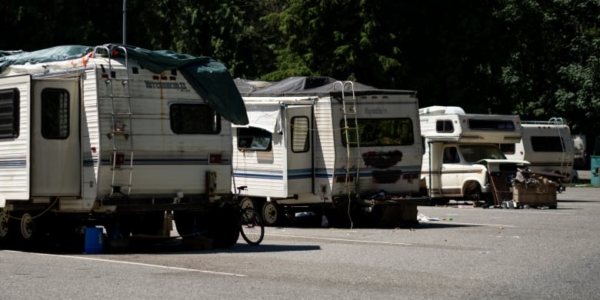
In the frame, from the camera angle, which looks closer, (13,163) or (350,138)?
(13,163)

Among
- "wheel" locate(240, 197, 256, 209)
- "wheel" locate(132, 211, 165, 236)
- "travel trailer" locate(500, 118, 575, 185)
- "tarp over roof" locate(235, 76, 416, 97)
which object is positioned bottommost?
"wheel" locate(132, 211, 165, 236)

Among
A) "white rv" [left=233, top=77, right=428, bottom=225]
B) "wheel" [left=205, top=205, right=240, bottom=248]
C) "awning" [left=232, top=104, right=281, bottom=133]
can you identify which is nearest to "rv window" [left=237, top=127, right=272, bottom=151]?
"white rv" [left=233, top=77, right=428, bottom=225]

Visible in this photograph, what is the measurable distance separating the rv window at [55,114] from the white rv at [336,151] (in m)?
7.38

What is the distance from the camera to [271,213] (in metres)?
25.0

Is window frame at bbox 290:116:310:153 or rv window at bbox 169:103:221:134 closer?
rv window at bbox 169:103:221:134

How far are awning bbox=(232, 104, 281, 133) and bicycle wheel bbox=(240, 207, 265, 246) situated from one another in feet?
17.5

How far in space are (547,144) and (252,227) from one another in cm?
2083

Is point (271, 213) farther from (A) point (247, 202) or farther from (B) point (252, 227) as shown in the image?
(B) point (252, 227)

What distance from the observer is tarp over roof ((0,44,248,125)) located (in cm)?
1789

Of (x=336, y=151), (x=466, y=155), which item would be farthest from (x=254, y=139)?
(x=466, y=155)

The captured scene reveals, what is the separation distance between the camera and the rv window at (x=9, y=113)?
688 inches

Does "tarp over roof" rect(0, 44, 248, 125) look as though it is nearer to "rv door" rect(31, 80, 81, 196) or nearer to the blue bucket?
"rv door" rect(31, 80, 81, 196)

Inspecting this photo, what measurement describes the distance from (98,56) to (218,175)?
285cm

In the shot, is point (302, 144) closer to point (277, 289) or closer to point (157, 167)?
point (157, 167)
